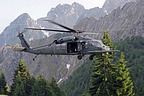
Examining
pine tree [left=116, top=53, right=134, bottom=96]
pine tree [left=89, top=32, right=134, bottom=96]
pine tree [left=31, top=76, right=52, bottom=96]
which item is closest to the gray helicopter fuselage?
pine tree [left=89, top=32, right=134, bottom=96]

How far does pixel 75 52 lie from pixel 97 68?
50.9 feet

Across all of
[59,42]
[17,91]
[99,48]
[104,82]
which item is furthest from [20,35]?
[17,91]

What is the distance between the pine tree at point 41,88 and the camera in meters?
78.9

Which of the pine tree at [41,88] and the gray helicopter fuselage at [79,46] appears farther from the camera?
the pine tree at [41,88]

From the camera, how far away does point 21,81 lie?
262 feet

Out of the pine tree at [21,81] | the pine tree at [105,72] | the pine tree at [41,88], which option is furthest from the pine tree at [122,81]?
the pine tree at [21,81]

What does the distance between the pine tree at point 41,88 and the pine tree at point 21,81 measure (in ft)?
8.83

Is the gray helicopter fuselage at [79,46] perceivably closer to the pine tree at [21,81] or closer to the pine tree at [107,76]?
the pine tree at [107,76]

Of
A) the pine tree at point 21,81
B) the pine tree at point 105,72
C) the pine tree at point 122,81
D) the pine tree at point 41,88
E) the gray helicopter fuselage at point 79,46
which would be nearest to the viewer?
the gray helicopter fuselage at point 79,46

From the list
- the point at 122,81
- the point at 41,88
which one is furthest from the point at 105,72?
the point at 41,88

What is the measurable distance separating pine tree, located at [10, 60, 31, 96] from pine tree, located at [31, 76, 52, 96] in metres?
2.69

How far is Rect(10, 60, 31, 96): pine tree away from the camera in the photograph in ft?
254

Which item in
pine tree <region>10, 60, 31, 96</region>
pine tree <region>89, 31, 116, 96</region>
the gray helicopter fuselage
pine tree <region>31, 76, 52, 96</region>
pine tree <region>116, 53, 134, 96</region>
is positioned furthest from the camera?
pine tree <region>31, 76, 52, 96</region>

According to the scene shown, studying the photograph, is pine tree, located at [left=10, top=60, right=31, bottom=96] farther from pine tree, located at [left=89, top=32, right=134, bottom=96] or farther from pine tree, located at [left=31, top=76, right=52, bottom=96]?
pine tree, located at [left=89, top=32, right=134, bottom=96]
